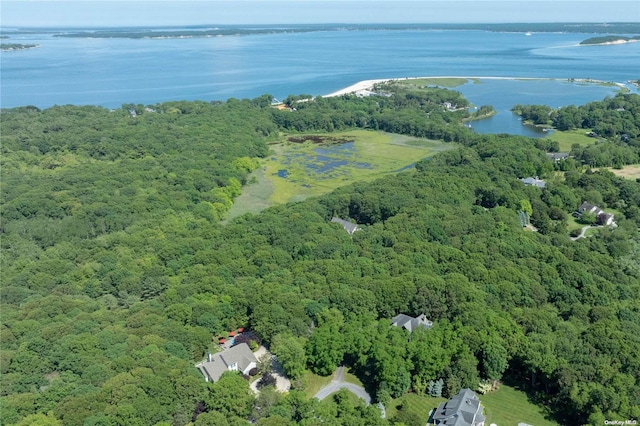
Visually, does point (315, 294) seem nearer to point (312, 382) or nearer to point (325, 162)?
point (312, 382)

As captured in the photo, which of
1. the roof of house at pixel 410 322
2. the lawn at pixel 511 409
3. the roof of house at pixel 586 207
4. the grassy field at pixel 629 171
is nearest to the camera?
the lawn at pixel 511 409

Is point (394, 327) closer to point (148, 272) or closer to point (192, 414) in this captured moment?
point (192, 414)

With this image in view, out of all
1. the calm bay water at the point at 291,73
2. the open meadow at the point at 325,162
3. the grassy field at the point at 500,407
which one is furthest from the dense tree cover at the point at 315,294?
the calm bay water at the point at 291,73

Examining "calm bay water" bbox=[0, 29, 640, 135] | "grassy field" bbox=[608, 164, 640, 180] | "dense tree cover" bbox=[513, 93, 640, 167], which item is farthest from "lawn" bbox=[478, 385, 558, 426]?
"calm bay water" bbox=[0, 29, 640, 135]

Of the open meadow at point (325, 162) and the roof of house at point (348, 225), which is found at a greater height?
the roof of house at point (348, 225)

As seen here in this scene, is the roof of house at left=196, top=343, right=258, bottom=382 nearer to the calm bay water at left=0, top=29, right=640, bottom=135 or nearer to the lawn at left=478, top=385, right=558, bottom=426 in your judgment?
the lawn at left=478, top=385, right=558, bottom=426

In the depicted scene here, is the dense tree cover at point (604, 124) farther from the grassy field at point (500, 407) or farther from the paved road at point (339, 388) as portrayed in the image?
the paved road at point (339, 388)
